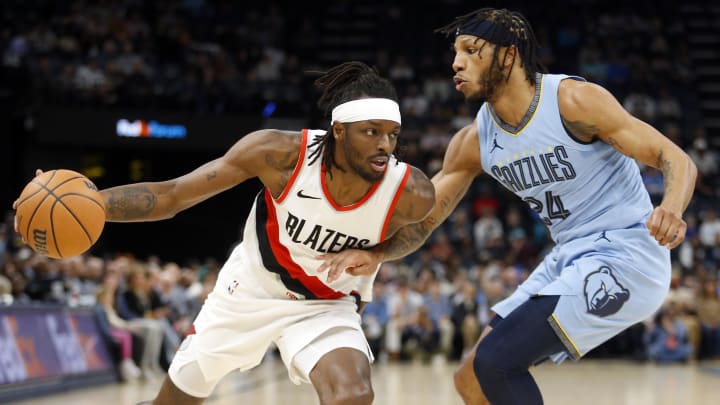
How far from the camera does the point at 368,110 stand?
4.35 m

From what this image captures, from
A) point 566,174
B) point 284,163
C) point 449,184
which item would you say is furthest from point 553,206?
point 284,163

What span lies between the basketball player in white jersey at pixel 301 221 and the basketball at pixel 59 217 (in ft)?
0.72

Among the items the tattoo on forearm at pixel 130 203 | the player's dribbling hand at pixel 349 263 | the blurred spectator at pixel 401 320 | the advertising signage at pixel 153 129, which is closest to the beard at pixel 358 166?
the player's dribbling hand at pixel 349 263

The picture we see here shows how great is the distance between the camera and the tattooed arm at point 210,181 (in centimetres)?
420

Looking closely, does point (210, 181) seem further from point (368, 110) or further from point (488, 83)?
point (488, 83)

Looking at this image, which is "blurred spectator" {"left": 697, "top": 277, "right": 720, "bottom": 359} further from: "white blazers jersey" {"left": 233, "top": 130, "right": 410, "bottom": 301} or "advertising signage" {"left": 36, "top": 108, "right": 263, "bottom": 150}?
"white blazers jersey" {"left": 233, "top": 130, "right": 410, "bottom": 301}

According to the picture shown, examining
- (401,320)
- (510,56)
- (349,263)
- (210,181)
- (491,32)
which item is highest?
(491,32)

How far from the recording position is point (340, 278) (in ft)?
14.8

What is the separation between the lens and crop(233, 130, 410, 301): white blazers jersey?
4.43m

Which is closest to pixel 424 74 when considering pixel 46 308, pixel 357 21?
pixel 357 21

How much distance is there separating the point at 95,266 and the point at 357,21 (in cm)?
1270

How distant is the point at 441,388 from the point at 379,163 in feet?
21.9

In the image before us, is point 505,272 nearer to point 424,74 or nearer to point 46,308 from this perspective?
point 424,74

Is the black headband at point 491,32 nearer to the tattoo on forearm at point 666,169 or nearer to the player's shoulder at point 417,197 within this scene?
the player's shoulder at point 417,197
